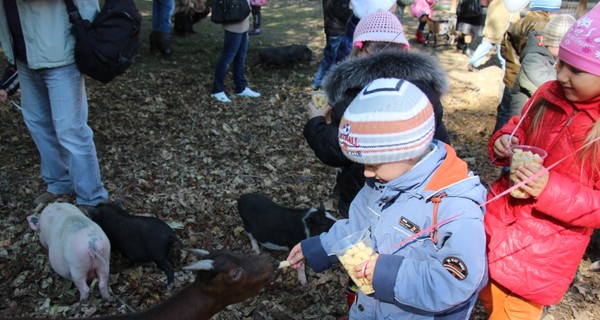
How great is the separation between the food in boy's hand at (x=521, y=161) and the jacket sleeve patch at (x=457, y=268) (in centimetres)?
64

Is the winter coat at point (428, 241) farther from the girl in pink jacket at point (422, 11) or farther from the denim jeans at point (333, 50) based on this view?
the girl in pink jacket at point (422, 11)

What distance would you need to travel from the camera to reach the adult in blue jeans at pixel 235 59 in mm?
7863

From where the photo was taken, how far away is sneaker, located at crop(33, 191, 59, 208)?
5.25 meters

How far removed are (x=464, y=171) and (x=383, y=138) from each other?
0.44 meters

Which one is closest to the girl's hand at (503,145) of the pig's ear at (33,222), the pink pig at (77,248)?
the pink pig at (77,248)

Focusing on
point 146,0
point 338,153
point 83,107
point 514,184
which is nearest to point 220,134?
point 83,107

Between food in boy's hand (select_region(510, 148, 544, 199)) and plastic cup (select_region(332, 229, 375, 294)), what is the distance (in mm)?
783

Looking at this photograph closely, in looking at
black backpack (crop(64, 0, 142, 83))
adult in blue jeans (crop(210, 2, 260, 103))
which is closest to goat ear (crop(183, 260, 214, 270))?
black backpack (crop(64, 0, 142, 83))

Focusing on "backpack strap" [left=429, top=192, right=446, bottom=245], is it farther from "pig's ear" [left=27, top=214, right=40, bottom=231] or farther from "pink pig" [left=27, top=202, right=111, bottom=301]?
"pig's ear" [left=27, top=214, right=40, bottom=231]

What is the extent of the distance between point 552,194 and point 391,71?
107 cm

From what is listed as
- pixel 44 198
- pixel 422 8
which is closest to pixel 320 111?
pixel 44 198

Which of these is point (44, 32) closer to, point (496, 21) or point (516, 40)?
point (516, 40)

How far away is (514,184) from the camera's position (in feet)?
7.93

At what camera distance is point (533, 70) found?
4672 mm
